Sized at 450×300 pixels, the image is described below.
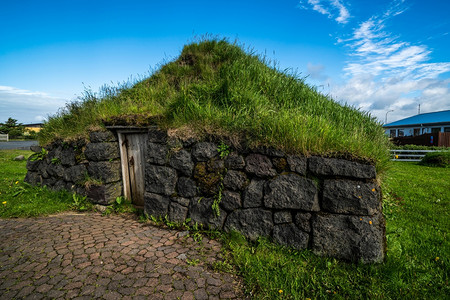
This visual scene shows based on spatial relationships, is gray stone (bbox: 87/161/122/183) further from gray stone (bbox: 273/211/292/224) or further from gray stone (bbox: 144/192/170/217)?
gray stone (bbox: 273/211/292/224)

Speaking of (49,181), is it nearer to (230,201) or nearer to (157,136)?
(157,136)

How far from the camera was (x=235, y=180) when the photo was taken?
4035 mm

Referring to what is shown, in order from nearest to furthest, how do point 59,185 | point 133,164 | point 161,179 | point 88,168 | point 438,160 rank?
point 161,179, point 133,164, point 88,168, point 59,185, point 438,160

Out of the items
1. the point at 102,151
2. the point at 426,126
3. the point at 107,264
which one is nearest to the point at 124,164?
the point at 102,151

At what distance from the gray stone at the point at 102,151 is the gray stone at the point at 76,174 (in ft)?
1.63

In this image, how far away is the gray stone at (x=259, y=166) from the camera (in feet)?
12.5

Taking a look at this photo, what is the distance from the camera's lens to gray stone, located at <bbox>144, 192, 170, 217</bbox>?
4.71 m

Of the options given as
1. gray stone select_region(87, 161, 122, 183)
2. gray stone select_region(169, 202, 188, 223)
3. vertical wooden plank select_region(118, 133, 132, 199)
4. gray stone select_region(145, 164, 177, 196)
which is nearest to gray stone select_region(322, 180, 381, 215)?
gray stone select_region(169, 202, 188, 223)

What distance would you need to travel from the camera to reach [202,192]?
4.34m

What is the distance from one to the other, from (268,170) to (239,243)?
1306 millimetres

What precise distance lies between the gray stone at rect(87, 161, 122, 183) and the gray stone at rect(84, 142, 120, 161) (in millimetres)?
126

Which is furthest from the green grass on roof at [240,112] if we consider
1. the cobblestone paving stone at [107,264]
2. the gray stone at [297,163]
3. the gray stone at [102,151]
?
the cobblestone paving stone at [107,264]

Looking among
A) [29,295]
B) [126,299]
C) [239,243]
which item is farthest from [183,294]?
[29,295]

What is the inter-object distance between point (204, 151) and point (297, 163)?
5.50ft
